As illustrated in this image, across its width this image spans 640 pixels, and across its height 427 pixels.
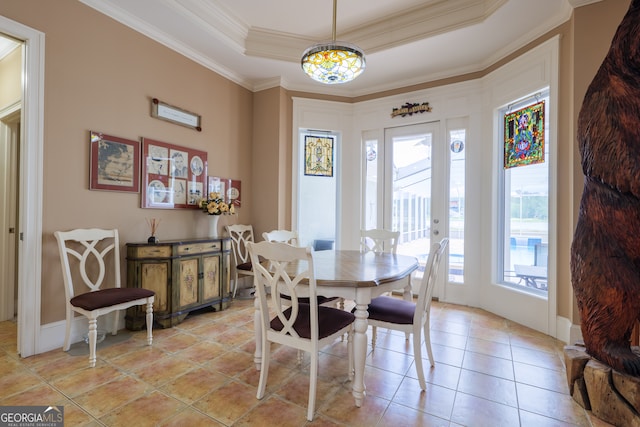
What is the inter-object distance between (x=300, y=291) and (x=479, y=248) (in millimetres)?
2789

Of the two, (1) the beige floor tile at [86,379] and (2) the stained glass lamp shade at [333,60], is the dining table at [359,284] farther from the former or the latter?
(2) the stained glass lamp shade at [333,60]

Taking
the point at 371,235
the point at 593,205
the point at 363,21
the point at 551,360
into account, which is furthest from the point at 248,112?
the point at 551,360

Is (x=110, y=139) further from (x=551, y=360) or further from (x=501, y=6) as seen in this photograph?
(x=551, y=360)

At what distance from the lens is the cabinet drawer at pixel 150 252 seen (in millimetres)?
2820

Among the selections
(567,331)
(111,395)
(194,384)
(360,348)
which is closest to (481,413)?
(360,348)

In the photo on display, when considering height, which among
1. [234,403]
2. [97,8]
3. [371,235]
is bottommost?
[234,403]

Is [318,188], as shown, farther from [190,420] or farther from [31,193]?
[190,420]

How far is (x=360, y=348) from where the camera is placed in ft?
5.78

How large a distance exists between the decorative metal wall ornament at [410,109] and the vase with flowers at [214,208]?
8.39 feet

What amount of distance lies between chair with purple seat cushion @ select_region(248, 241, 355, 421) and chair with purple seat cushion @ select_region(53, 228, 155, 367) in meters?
1.28

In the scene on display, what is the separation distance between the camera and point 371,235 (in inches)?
129

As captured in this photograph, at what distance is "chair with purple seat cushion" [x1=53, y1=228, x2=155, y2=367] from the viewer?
227 centimetres

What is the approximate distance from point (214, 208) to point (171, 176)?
0.57 m

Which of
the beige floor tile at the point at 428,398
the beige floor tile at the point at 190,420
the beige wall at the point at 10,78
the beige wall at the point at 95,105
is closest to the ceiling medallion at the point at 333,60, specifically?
the beige wall at the point at 95,105
